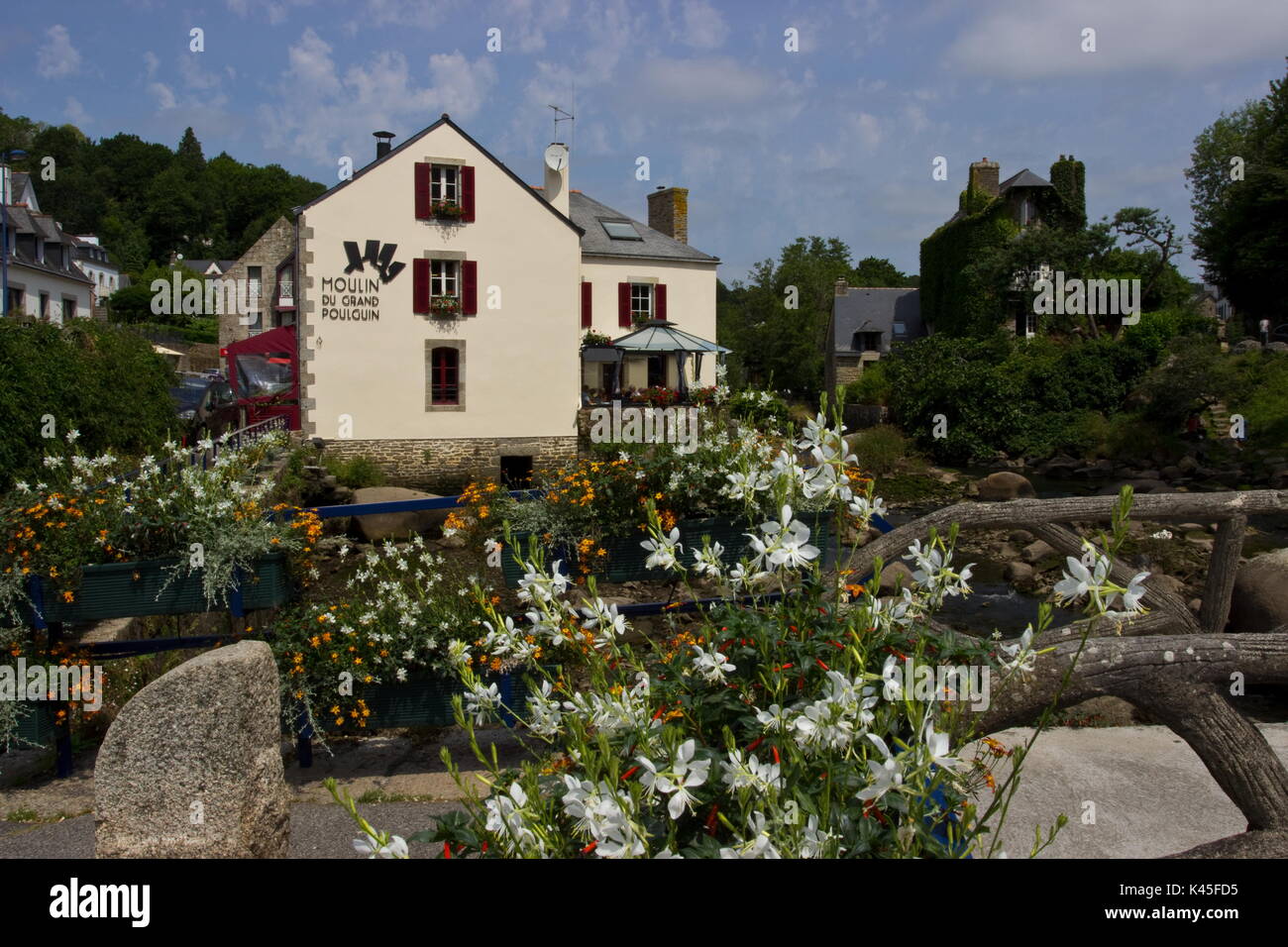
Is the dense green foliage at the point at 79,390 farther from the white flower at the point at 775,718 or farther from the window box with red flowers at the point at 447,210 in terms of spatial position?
the white flower at the point at 775,718

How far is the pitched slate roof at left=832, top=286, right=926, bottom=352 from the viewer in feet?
169

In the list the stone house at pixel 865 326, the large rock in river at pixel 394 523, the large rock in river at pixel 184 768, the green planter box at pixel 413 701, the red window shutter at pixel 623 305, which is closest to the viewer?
the large rock in river at pixel 184 768

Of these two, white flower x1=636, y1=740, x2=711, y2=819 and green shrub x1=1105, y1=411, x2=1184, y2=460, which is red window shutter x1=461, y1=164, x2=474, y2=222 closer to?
green shrub x1=1105, y1=411, x2=1184, y2=460

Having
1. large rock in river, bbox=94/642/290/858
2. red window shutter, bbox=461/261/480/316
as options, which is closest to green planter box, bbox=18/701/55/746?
large rock in river, bbox=94/642/290/858

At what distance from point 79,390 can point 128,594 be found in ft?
46.6

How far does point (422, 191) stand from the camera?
25.1m

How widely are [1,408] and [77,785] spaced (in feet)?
38.2

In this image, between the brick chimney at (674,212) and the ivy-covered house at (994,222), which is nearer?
the brick chimney at (674,212)

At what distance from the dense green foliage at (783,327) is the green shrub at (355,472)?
27628 mm

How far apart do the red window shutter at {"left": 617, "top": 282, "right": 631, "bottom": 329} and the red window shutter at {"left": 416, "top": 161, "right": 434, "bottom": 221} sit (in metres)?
7.09

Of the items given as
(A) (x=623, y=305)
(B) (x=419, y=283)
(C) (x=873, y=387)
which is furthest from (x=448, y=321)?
(C) (x=873, y=387)

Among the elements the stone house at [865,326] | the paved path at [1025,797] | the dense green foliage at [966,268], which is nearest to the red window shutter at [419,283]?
the paved path at [1025,797]

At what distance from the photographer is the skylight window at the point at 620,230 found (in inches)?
1221

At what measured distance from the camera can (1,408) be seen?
1540 centimetres
